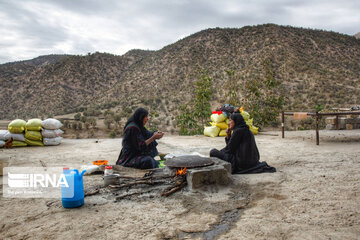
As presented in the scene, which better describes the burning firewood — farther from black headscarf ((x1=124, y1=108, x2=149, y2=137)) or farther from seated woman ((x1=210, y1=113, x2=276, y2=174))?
black headscarf ((x1=124, y1=108, x2=149, y2=137))

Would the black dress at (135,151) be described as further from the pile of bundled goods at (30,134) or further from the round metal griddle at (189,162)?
the pile of bundled goods at (30,134)

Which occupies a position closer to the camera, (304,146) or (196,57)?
(304,146)

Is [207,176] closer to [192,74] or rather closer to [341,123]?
[341,123]

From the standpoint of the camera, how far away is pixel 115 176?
3.84 metres

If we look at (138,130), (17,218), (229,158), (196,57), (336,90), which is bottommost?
(17,218)

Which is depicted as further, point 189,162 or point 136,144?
point 136,144

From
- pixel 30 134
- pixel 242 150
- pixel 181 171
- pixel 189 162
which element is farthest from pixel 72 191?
pixel 30 134

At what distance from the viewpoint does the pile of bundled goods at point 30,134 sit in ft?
26.4

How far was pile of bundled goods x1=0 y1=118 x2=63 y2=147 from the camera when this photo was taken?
317 inches

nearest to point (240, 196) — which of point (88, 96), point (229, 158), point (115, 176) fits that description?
point (229, 158)

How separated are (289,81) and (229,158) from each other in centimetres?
2129

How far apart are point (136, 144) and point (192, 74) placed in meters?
24.2

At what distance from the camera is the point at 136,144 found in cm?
457

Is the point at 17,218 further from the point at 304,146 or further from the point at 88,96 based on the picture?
the point at 88,96
